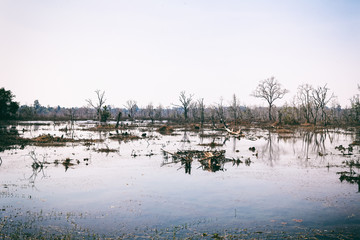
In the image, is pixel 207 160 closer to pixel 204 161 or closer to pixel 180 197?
pixel 204 161

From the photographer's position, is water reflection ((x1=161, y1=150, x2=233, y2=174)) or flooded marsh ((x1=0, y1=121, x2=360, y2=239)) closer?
flooded marsh ((x1=0, y1=121, x2=360, y2=239))

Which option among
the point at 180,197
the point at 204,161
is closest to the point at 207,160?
the point at 204,161

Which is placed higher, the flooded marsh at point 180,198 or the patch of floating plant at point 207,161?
the patch of floating plant at point 207,161

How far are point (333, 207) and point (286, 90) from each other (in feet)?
268

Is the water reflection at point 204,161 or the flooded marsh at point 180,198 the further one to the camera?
the water reflection at point 204,161

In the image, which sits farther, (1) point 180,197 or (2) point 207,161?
(2) point 207,161

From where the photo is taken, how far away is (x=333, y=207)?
10.8m

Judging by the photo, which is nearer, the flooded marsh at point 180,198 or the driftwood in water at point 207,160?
the flooded marsh at point 180,198

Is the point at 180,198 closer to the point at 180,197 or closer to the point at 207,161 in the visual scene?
the point at 180,197

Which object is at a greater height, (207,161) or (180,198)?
(207,161)

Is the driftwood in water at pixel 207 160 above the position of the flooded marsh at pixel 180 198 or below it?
above

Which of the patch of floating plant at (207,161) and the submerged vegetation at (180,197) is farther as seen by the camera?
the patch of floating plant at (207,161)

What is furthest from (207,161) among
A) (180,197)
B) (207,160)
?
(180,197)

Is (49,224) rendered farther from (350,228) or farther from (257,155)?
(257,155)
